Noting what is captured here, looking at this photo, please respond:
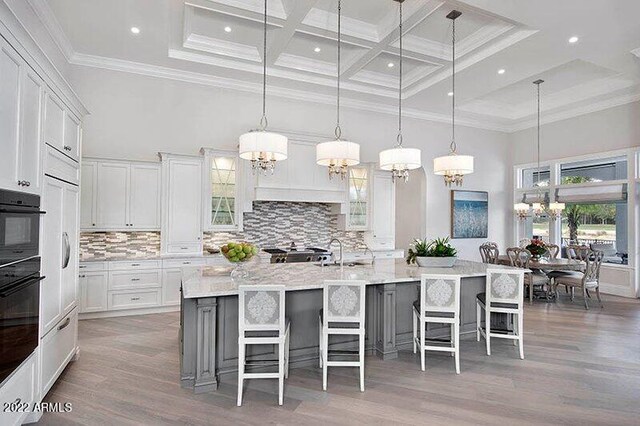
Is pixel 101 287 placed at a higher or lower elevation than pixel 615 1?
lower

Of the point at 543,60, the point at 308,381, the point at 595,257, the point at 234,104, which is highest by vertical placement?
the point at 543,60

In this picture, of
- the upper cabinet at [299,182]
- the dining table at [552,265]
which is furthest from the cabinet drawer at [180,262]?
the dining table at [552,265]

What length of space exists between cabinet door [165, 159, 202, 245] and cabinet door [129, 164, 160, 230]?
0.20m

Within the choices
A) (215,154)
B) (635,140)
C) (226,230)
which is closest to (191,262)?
(226,230)

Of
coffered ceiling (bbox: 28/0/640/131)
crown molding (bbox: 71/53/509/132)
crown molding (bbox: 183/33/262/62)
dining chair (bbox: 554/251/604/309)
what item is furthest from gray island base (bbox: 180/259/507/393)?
crown molding (bbox: 71/53/509/132)

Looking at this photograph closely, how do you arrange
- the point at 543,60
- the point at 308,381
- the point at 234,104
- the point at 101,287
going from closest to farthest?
1. the point at 308,381
2. the point at 101,287
3. the point at 543,60
4. the point at 234,104

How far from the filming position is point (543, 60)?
16.9ft

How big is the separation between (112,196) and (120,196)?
0.10 metres

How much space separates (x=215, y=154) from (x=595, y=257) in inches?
253

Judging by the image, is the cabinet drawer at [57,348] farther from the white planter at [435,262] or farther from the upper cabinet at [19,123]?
the white planter at [435,262]

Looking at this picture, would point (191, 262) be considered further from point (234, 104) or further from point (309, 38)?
point (309, 38)

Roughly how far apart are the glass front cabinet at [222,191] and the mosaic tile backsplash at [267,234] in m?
0.39

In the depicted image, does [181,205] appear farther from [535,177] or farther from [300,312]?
[535,177]

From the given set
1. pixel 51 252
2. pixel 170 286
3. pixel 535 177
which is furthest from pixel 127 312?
pixel 535 177
